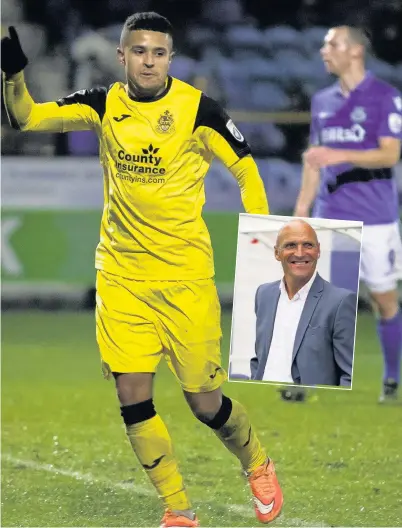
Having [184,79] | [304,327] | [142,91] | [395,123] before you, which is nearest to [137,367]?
[304,327]

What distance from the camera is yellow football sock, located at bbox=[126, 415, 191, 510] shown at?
439cm

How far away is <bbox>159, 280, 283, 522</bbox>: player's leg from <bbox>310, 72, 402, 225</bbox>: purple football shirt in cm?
292

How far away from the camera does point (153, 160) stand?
428 centimetres

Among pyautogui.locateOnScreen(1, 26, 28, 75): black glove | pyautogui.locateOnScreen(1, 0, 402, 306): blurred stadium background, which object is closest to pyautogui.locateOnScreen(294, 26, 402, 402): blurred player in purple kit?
pyautogui.locateOnScreen(1, 26, 28, 75): black glove

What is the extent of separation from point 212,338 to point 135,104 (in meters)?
0.86

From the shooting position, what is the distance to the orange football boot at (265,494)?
4.60 m

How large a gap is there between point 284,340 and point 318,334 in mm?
118

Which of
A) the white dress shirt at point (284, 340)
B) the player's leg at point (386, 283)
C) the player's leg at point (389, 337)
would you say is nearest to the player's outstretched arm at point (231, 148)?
the white dress shirt at point (284, 340)

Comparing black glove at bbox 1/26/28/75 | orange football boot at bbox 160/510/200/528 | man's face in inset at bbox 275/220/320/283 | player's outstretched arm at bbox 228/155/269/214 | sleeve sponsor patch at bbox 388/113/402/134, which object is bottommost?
orange football boot at bbox 160/510/200/528

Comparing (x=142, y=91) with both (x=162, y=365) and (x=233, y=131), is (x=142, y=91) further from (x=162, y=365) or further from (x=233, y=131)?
(x=162, y=365)

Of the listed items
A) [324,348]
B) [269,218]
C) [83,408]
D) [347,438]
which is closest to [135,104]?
[269,218]

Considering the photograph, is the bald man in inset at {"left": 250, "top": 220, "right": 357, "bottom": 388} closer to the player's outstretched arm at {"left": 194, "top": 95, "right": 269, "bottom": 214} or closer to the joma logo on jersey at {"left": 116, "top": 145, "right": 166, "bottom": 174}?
the player's outstretched arm at {"left": 194, "top": 95, "right": 269, "bottom": 214}

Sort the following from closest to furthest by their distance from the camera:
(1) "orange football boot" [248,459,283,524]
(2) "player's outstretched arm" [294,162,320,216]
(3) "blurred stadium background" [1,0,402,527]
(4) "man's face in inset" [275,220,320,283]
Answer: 1. (4) "man's face in inset" [275,220,320,283]
2. (1) "orange football boot" [248,459,283,524]
3. (3) "blurred stadium background" [1,0,402,527]
4. (2) "player's outstretched arm" [294,162,320,216]

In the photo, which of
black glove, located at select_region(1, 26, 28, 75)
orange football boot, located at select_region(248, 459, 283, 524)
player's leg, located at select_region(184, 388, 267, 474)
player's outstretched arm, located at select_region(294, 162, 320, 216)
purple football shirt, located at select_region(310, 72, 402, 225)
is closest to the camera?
black glove, located at select_region(1, 26, 28, 75)
